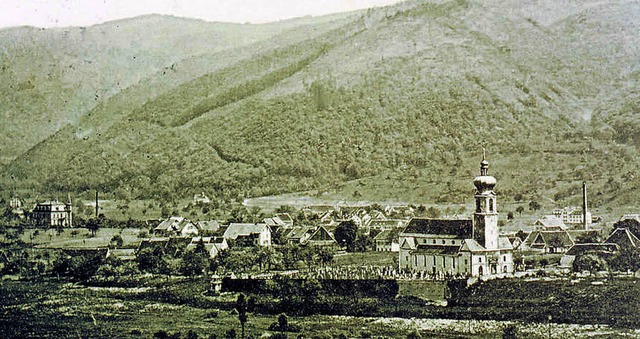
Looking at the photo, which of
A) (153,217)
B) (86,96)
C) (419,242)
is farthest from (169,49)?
(419,242)

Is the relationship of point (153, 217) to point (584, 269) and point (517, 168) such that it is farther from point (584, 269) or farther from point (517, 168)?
point (584, 269)

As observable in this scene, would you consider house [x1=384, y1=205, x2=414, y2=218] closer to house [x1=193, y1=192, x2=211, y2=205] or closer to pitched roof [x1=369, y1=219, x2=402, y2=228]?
pitched roof [x1=369, y1=219, x2=402, y2=228]

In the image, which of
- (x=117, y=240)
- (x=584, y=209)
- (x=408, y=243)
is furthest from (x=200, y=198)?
(x=584, y=209)

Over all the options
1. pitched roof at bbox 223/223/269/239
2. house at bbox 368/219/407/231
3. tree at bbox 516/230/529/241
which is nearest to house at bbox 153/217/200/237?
pitched roof at bbox 223/223/269/239

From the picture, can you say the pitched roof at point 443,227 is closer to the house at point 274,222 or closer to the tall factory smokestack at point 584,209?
the tall factory smokestack at point 584,209

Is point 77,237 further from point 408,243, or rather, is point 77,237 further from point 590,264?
point 590,264

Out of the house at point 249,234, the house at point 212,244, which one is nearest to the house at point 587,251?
the house at point 249,234
